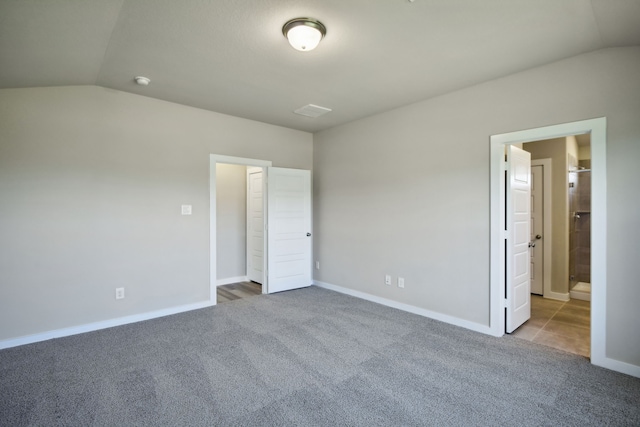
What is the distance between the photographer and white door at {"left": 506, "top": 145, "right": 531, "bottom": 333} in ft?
10.9

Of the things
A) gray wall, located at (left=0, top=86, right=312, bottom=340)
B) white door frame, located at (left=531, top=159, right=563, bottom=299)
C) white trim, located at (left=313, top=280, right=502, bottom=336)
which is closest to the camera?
gray wall, located at (left=0, top=86, right=312, bottom=340)

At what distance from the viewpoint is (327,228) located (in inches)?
211

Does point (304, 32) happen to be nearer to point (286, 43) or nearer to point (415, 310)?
point (286, 43)

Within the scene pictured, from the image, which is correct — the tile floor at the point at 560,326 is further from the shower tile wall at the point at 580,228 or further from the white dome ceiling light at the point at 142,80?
the white dome ceiling light at the point at 142,80

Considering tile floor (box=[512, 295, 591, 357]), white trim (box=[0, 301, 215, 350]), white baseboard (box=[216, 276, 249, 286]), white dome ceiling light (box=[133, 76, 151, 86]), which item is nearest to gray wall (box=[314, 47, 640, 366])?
tile floor (box=[512, 295, 591, 357])

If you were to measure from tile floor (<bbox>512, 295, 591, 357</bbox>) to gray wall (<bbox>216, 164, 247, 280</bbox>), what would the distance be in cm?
453

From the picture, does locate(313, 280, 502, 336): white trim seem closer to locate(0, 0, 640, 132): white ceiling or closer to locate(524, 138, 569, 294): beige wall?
locate(524, 138, 569, 294): beige wall

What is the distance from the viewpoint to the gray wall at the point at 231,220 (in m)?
5.71

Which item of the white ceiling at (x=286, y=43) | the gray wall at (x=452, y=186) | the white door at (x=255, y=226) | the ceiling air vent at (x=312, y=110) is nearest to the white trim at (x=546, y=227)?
the gray wall at (x=452, y=186)

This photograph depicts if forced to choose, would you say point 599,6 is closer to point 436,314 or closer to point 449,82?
point 449,82

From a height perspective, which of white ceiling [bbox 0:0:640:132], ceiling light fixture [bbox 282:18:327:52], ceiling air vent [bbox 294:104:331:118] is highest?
ceiling air vent [bbox 294:104:331:118]

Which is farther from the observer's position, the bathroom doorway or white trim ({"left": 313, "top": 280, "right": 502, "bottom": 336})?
the bathroom doorway

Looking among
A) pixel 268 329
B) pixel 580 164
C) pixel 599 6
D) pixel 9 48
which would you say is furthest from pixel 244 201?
pixel 580 164

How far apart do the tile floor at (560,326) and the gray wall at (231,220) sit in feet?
14.9
